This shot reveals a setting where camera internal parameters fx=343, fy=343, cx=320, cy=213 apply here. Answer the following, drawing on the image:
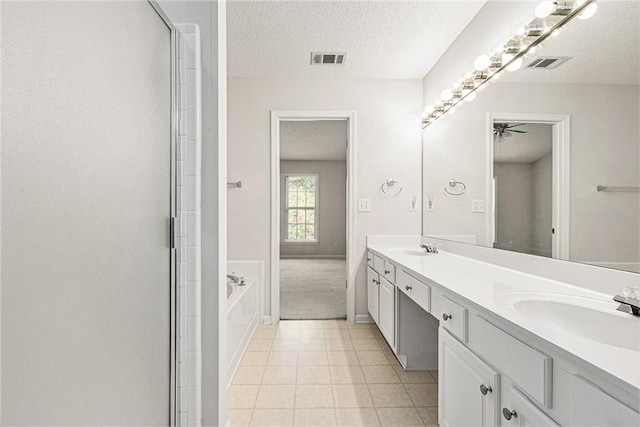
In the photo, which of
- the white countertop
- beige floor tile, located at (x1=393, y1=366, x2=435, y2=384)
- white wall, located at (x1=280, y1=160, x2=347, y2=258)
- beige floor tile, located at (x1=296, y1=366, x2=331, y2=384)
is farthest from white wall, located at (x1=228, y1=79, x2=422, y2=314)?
white wall, located at (x1=280, y1=160, x2=347, y2=258)

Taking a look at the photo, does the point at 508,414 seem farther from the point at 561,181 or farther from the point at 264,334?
the point at 264,334

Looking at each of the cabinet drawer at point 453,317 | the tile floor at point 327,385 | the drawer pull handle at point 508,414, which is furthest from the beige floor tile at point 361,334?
the drawer pull handle at point 508,414

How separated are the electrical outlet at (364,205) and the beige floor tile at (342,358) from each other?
1.28 m

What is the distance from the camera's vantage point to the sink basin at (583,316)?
38.1 inches

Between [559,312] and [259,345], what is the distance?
2112 millimetres

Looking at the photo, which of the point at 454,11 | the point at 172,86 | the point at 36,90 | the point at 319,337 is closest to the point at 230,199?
the point at 319,337

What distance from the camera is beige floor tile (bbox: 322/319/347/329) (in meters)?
3.10

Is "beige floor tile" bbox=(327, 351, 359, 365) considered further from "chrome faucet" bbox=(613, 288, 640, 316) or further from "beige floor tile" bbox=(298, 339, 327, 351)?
"chrome faucet" bbox=(613, 288, 640, 316)

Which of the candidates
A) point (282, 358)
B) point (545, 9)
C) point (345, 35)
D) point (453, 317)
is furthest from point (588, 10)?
point (282, 358)

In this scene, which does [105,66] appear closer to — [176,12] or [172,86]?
[172,86]

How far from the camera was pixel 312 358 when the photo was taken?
243 centimetres

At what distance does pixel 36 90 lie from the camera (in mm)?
672

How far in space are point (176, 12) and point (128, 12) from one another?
12.4 inches

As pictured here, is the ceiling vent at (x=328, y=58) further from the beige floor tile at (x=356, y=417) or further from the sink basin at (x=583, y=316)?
the beige floor tile at (x=356, y=417)
